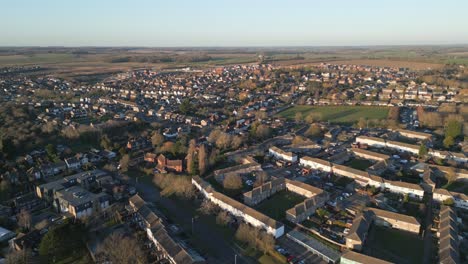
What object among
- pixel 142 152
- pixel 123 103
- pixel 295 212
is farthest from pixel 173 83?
pixel 295 212

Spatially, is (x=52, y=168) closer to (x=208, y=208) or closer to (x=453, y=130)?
(x=208, y=208)

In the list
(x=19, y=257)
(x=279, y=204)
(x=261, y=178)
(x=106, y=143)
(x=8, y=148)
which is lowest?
(x=279, y=204)

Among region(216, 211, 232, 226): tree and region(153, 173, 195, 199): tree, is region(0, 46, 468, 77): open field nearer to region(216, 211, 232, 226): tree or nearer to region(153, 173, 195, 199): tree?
region(153, 173, 195, 199): tree

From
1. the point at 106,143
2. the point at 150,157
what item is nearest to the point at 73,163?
the point at 106,143

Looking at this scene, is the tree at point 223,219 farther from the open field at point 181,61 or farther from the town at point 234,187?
the open field at point 181,61

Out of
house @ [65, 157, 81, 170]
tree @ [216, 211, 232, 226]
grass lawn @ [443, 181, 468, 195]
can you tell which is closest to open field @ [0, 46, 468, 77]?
house @ [65, 157, 81, 170]
